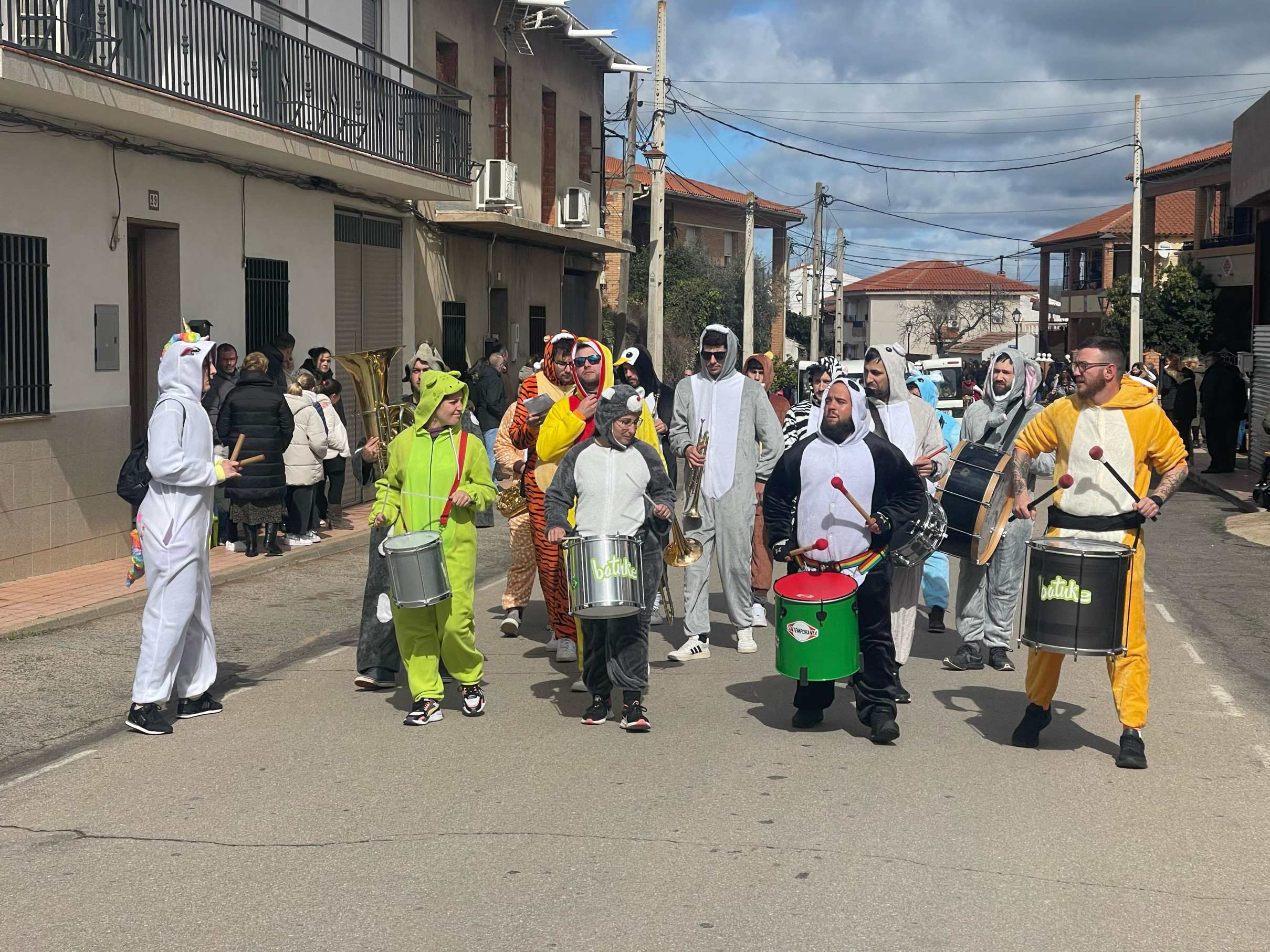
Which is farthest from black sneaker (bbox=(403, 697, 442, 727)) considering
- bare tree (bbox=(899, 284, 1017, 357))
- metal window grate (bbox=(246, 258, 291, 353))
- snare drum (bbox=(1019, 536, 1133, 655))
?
bare tree (bbox=(899, 284, 1017, 357))

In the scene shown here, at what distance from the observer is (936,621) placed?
10.3 m

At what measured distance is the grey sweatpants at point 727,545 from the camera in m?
9.23

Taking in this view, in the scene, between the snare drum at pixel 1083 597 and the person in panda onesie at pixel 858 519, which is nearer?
the snare drum at pixel 1083 597

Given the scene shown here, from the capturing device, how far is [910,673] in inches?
347

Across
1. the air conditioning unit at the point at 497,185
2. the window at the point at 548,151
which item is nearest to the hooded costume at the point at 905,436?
the air conditioning unit at the point at 497,185

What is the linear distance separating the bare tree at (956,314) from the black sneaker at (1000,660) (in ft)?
315

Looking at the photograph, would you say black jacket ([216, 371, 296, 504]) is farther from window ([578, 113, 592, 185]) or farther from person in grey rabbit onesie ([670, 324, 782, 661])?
window ([578, 113, 592, 185])

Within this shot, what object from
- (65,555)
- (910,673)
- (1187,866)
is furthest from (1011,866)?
(65,555)

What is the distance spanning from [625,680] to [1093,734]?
7.69ft

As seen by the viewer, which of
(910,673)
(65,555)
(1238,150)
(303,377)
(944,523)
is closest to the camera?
(944,523)

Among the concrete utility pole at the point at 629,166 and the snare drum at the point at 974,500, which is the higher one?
the concrete utility pole at the point at 629,166

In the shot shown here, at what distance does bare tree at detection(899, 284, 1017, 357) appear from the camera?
105m

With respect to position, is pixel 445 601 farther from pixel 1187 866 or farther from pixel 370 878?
pixel 1187 866

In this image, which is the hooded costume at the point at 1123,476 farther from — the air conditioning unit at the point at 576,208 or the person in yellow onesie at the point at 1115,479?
the air conditioning unit at the point at 576,208
